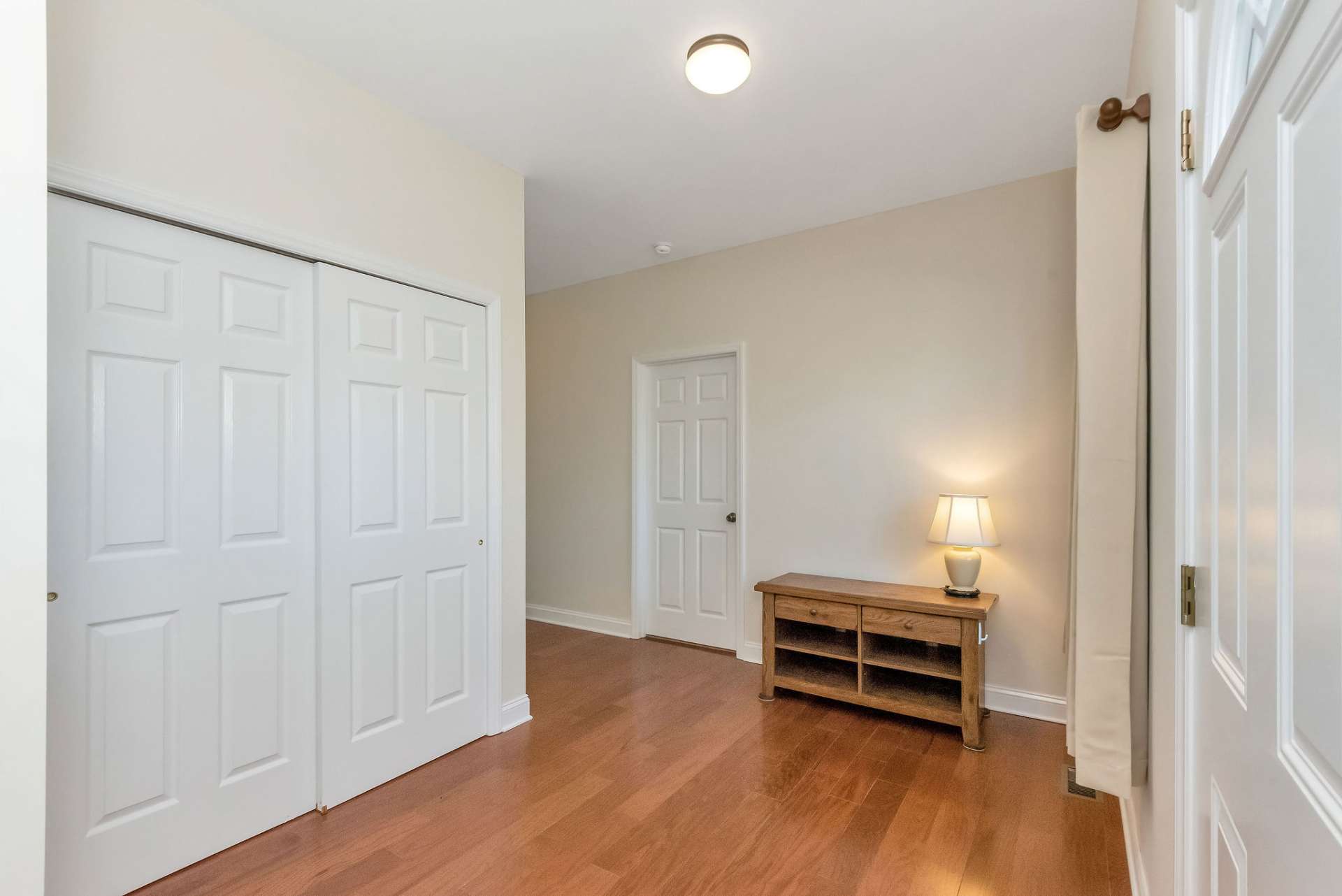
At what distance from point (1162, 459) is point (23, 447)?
2602mm

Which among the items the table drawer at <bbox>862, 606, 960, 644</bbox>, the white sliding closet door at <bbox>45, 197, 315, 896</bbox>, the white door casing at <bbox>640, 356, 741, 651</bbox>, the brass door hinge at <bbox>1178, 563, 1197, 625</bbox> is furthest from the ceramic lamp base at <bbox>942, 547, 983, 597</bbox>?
the white sliding closet door at <bbox>45, 197, 315, 896</bbox>

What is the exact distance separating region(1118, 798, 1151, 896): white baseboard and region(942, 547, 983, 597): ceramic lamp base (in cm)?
102

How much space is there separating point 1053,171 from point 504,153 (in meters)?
2.63

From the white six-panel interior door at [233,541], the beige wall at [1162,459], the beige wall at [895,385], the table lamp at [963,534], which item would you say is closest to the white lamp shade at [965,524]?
the table lamp at [963,534]

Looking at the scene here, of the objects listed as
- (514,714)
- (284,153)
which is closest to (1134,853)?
(514,714)

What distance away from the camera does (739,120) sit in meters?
2.70

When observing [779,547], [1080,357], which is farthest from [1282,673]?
[779,547]

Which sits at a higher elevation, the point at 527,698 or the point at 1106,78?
the point at 1106,78

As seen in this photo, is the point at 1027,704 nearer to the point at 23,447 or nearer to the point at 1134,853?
the point at 1134,853

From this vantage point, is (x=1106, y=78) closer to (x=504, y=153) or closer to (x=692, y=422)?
(x=504, y=153)

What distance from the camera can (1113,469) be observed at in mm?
1790

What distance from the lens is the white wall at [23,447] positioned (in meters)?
1.36

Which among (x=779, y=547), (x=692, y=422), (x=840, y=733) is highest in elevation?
(x=692, y=422)

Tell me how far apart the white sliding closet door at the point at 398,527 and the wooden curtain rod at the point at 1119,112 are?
7.94 ft
